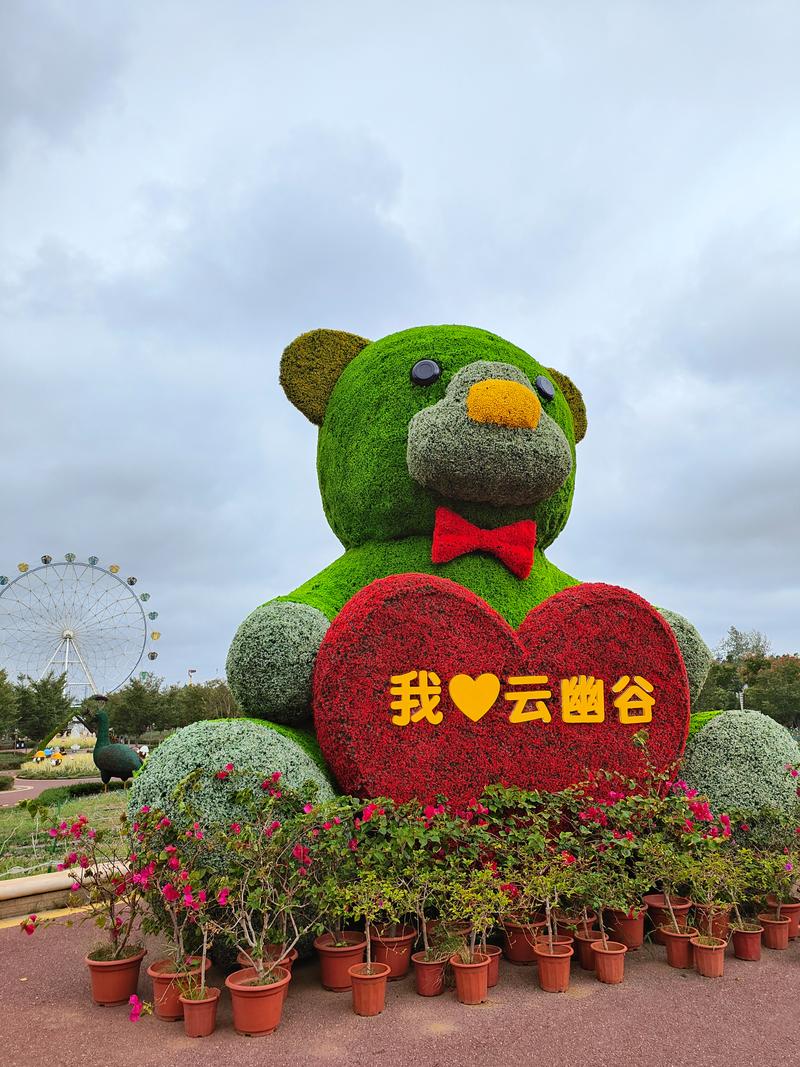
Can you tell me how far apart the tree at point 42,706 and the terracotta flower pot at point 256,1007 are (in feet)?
101

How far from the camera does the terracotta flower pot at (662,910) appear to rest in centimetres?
477

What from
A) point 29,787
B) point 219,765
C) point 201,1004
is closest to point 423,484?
point 219,765

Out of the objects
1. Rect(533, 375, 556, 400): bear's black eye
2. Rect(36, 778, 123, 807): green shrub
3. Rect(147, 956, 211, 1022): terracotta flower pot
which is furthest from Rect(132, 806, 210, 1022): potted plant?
Rect(36, 778, 123, 807): green shrub

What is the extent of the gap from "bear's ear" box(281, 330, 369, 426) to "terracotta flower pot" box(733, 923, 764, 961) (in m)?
4.78

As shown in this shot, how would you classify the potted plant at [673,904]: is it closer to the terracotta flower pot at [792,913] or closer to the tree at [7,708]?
the terracotta flower pot at [792,913]

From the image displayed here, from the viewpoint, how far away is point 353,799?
4371mm

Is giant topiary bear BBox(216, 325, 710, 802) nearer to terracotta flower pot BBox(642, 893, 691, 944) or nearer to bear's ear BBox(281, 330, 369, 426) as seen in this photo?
bear's ear BBox(281, 330, 369, 426)

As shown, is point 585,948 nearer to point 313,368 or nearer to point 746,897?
point 746,897

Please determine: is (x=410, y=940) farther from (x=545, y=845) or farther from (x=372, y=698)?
(x=372, y=698)

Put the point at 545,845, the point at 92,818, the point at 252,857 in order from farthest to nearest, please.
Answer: the point at 92,818 < the point at 545,845 < the point at 252,857

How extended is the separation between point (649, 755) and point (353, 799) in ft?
7.28

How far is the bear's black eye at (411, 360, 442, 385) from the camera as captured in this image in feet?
19.0

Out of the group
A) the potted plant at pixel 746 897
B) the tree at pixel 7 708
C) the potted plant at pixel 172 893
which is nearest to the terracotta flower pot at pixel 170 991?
the potted plant at pixel 172 893

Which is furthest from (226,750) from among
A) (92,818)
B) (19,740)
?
(19,740)
